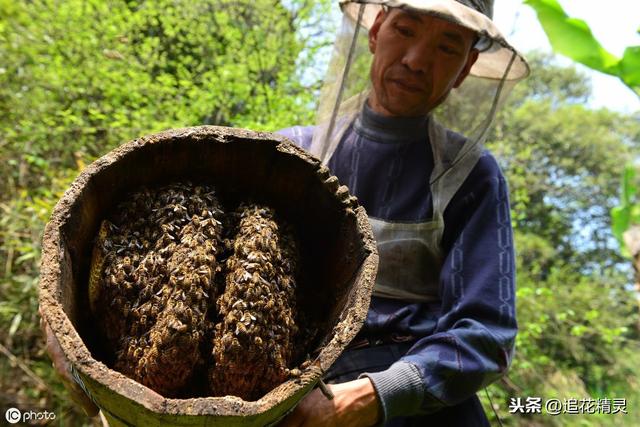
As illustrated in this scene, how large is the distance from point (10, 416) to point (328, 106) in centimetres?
331

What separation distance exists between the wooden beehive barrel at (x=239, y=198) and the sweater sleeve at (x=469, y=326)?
316 millimetres

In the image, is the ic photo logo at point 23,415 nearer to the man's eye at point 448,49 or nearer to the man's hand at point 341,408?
the man's hand at point 341,408

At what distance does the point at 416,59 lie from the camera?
163 cm

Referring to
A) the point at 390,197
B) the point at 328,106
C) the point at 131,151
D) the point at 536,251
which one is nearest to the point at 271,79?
the point at 328,106

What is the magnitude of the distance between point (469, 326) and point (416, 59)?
2.75ft

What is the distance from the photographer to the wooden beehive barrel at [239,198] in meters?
0.85

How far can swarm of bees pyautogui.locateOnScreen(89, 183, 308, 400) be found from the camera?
0.95 metres

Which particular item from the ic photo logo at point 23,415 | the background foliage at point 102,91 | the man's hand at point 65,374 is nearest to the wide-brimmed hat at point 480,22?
the man's hand at point 65,374

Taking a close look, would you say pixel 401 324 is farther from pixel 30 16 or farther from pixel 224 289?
pixel 30 16

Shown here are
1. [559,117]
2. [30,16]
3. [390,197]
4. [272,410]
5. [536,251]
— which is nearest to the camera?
[272,410]

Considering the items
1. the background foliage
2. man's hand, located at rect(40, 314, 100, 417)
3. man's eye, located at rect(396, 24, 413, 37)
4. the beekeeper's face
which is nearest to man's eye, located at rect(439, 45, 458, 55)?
the beekeeper's face

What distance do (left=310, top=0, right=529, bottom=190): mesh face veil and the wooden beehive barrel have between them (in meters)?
0.60

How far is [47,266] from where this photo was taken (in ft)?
3.01

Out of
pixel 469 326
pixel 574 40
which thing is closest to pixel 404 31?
pixel 469 326
